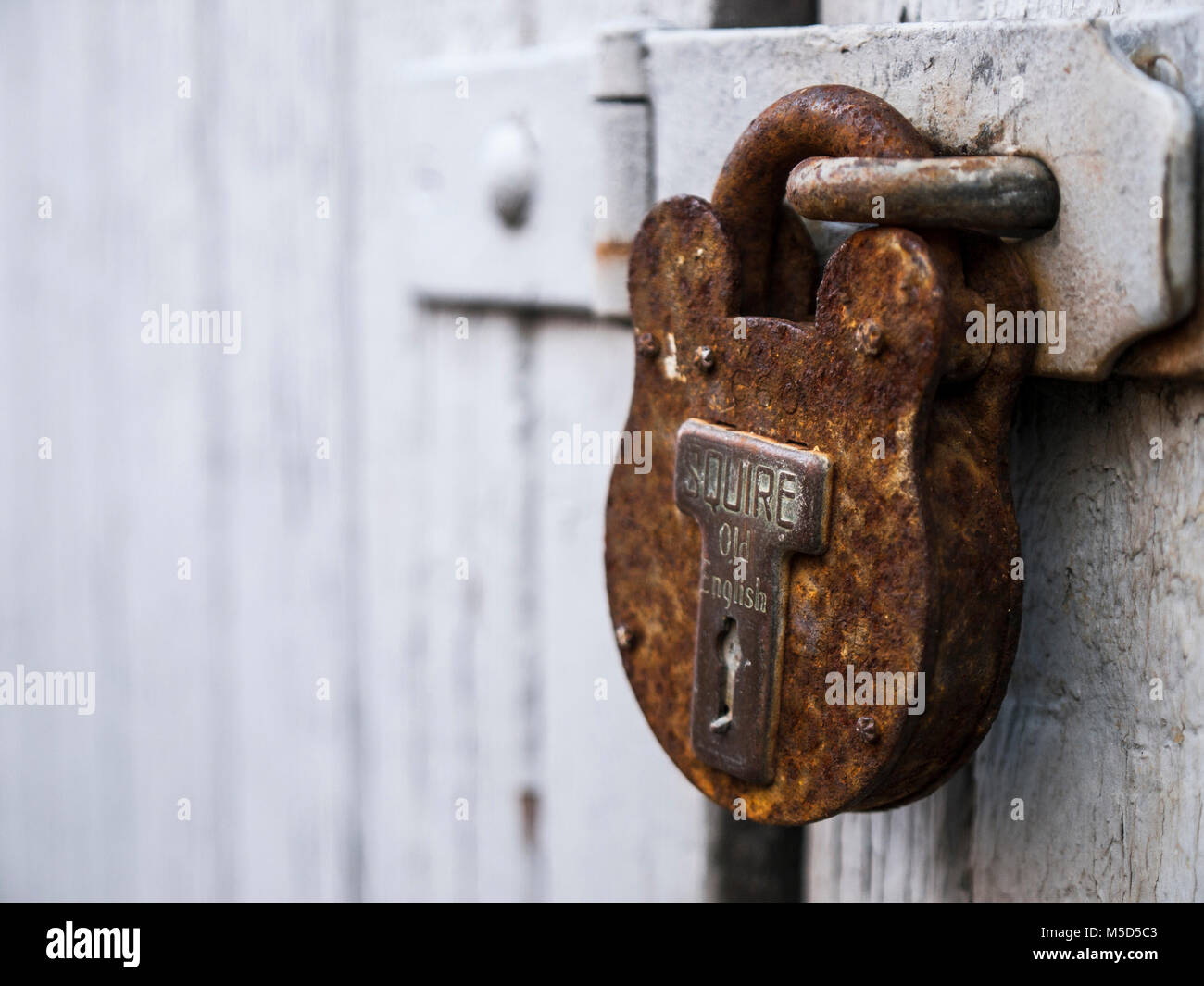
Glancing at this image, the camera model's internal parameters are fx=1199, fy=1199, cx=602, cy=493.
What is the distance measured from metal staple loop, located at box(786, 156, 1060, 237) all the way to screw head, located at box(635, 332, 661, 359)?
0.39 feet

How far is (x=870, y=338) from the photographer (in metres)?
0.41

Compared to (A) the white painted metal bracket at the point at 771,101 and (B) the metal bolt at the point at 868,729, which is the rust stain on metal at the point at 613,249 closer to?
(A) the white painted metal bracket at the point at 771,101

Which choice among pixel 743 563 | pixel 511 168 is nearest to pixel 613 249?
pixel 511 168

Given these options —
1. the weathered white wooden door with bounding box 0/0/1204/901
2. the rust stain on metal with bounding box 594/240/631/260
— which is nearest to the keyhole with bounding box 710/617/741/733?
the weathered white wooden door with bounding box 0/0/1204/901

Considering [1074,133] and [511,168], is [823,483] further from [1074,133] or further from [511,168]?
[511,168]

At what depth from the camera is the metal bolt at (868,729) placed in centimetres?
42

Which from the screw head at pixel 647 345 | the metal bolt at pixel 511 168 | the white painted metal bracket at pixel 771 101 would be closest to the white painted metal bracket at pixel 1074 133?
the white painted metal bracket at pixel 771 101

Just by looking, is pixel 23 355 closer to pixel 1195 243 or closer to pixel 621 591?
pixel 621 591

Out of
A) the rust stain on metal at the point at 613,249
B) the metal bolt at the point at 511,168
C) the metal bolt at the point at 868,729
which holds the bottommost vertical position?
the metal bolt at the point at 868,729

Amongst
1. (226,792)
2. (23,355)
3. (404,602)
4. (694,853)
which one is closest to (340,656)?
(404,602)

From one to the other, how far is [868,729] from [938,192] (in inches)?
7.3

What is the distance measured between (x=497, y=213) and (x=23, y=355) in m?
0.85

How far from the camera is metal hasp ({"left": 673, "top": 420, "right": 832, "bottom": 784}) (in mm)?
441

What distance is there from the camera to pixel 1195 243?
0.38m
